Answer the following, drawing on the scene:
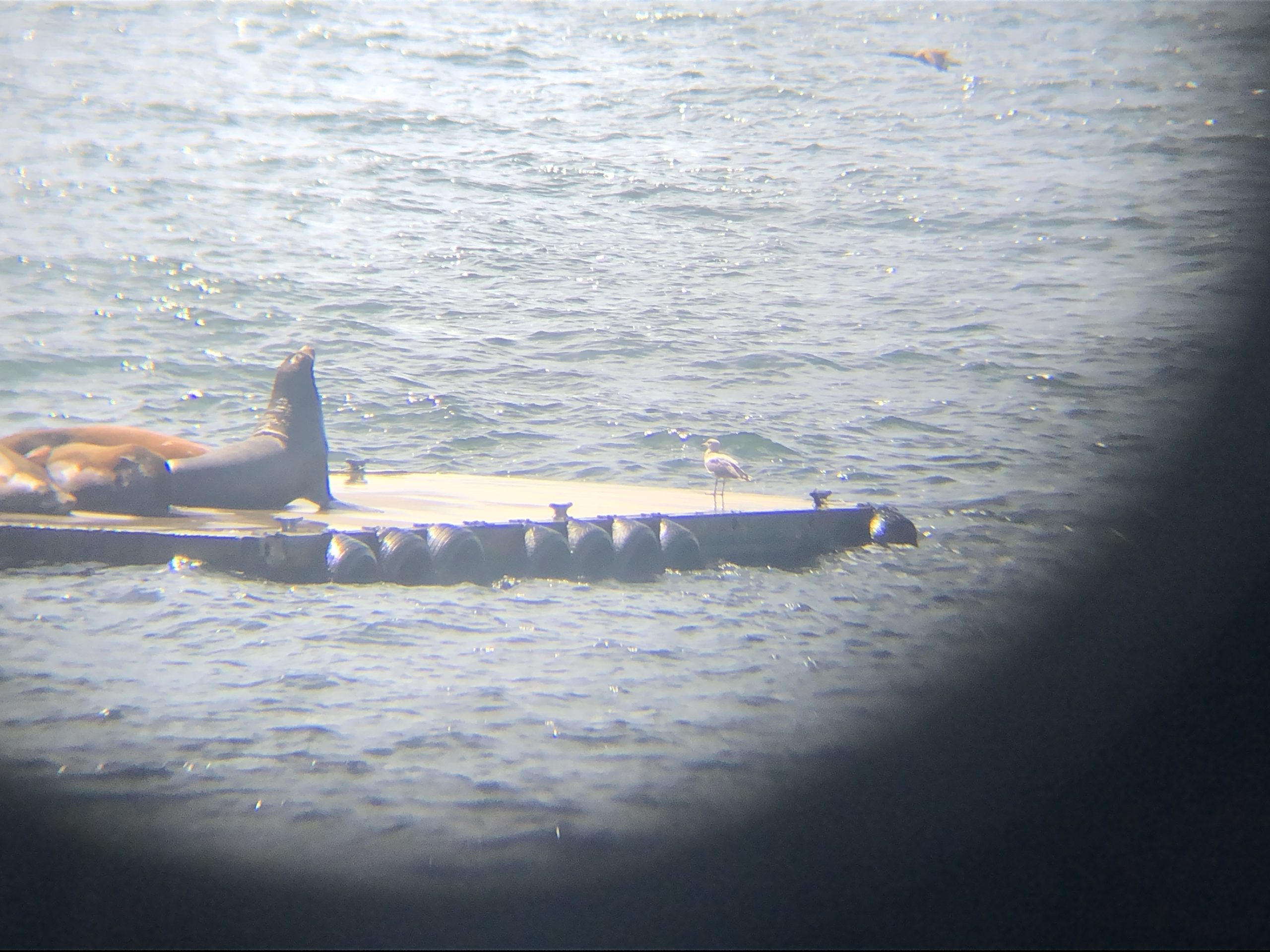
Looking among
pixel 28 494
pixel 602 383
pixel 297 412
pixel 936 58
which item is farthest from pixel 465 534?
A: pixel 936 58

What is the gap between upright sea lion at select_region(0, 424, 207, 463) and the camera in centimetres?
698

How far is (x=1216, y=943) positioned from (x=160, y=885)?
3.00 metres

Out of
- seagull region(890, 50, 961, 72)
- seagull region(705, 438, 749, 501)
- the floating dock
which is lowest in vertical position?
the floating dock

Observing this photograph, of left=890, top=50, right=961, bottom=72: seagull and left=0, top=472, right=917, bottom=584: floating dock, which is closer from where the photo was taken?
left=0, top=472, right=917, bottom=584: floating dock

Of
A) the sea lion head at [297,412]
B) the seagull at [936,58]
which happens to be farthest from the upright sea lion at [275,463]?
the seagull at [936,58]

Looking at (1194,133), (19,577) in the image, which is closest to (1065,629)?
(19,577)

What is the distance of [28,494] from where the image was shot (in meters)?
6.36

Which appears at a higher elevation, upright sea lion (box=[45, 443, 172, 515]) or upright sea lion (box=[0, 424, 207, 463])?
upright sea lion (box=[0, 424, 207, 463])

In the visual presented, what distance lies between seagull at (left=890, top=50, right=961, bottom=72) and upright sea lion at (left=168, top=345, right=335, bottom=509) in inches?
903

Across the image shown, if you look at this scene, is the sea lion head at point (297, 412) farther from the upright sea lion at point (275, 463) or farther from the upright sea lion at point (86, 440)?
the upright sea lion at point (86, 440)

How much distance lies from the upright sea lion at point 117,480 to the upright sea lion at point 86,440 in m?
0.20

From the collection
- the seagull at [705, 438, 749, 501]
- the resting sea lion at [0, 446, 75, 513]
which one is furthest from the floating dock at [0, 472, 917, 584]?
the seagull at [705, 438, 749, 501]

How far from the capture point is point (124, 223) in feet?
64.7

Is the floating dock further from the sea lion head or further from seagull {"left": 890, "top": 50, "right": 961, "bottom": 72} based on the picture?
seagull {"left": 890, "top": 50, "right": 961, "bottom": 72}
